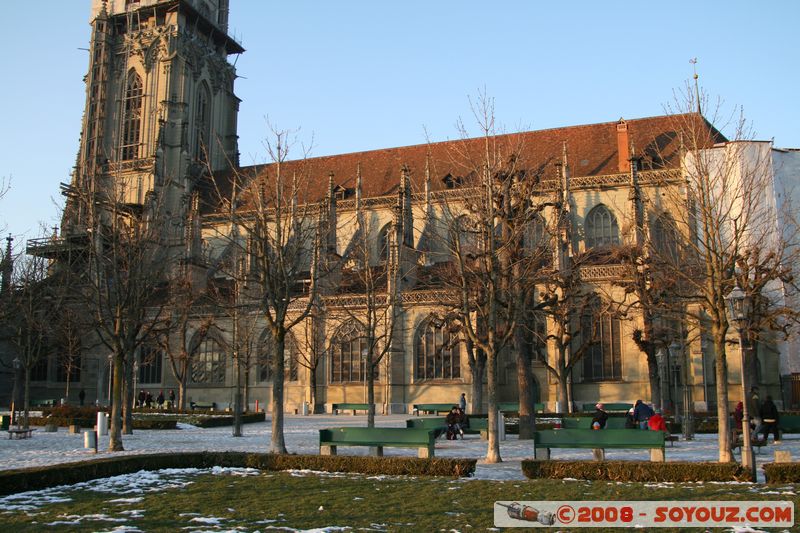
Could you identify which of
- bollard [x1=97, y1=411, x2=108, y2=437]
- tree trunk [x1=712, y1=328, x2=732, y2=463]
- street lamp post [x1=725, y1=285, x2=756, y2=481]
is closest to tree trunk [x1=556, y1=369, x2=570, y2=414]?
tree trunk [x1=712, y1=328, x2=732, y2=463]

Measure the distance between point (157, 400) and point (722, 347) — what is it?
34881 mm

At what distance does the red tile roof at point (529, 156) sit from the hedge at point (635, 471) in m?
27.4

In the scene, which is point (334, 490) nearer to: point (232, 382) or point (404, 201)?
point (404, 201)

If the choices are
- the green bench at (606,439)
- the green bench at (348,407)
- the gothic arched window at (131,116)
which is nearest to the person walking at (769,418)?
the green bench at (606,439)

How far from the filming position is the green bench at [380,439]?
16062mm

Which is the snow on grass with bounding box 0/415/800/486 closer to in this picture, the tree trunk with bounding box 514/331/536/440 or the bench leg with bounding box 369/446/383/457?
the tree trunk with bounding box 514/331/536/440

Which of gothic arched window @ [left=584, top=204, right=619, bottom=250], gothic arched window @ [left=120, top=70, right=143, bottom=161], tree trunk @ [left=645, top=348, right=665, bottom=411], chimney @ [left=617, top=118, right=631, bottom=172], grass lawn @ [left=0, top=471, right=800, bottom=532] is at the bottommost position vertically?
grass lawn @ [left=0, top=471, right=800, bottom=532]

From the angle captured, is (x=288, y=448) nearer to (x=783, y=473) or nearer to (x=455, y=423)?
(x=455, y=423)

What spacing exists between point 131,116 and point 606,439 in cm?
4872

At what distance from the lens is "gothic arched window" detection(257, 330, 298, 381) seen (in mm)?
40594

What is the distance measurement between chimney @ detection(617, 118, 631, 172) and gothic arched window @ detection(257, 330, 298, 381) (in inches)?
813

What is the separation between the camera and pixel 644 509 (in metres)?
9.76

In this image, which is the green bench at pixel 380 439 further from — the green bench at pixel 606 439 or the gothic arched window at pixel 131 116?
the gothic arched window at pixel 131 116

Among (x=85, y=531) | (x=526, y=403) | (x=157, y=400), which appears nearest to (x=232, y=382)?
(x=157, y=400)
